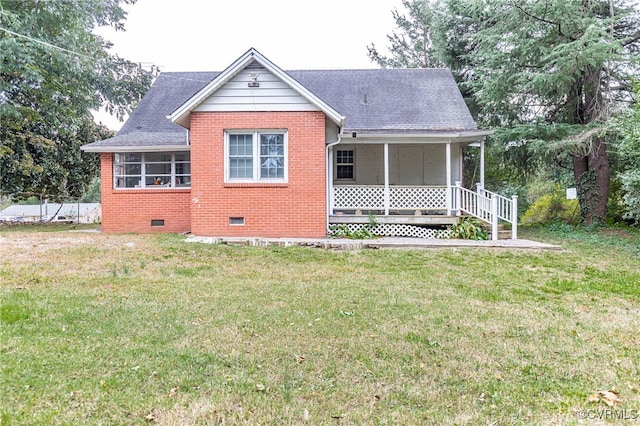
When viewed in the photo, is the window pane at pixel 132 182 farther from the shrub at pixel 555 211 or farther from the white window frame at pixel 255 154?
the shrub at pixel 555 211

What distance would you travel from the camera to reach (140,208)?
1352cm

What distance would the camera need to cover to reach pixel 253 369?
3293 mm

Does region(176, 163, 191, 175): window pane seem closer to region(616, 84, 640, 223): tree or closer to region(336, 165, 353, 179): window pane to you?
region(336, 165, 353, 179): window pane

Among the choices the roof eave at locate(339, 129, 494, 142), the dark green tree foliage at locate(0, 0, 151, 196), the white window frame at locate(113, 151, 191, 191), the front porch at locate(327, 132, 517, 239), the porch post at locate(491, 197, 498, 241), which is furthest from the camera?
the dark green tree foliage at locate(0, 0, 151, 196)

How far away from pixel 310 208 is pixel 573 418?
9.48 m

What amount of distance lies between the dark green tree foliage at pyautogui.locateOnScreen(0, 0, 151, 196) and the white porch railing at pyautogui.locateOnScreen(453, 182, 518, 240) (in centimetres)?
1348

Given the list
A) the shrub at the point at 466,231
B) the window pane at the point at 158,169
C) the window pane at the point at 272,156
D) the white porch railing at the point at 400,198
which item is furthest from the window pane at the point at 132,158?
the shrub at the point at 466,231

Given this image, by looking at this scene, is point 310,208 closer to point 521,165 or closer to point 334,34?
point 521,165

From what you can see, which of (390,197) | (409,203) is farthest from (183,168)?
(409,203)

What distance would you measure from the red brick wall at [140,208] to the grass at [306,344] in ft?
20.1

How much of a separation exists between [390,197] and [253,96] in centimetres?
498

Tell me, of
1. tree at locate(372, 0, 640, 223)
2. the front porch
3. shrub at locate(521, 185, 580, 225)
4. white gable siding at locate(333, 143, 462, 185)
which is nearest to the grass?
the front porch

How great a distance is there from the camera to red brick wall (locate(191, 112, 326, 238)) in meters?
11.8

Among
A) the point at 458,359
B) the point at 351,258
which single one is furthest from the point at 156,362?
the point at 351,258
